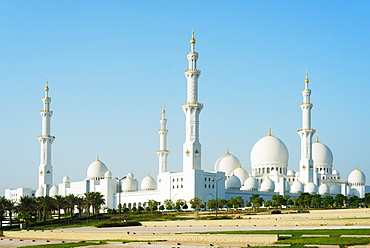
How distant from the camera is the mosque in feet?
250

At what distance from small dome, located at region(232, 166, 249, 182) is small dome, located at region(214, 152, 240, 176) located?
106 inches

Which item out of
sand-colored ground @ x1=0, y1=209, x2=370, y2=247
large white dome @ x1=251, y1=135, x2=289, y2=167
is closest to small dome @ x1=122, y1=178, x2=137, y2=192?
large white dome @ x1=251, y1=135, x2=289, y2=167

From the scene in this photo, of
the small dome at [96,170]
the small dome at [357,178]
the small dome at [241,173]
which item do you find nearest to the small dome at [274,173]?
the small dome at [241,173]

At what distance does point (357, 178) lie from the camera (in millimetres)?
100812

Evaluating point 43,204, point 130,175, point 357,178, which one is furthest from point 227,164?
point 43,204

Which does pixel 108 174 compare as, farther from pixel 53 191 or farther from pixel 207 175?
pixel 207 175

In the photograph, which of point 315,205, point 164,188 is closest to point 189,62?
point 164,188

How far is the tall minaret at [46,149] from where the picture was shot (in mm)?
94938

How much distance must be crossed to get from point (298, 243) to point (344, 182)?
251 ft

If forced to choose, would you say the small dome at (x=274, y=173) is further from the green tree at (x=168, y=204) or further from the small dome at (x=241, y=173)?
the green tree at (x=168, y=204)

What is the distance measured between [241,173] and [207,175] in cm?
1685

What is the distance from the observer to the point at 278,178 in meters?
92.0

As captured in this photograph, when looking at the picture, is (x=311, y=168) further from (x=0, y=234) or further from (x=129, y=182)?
(x=0, y=234)

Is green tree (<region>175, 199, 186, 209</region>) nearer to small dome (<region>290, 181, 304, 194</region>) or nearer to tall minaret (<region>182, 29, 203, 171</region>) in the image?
tall minaret (<region>182, 29, 203, 171</region>)
